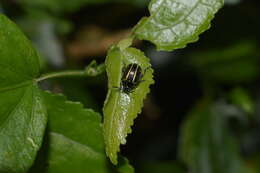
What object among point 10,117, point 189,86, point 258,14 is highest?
point 10,117

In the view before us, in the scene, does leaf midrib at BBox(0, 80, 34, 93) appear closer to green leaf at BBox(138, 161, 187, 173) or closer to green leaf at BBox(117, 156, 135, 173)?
green leaf at BBox(117, 156, 135, 173)

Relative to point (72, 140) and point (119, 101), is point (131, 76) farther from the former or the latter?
point (72, 140)

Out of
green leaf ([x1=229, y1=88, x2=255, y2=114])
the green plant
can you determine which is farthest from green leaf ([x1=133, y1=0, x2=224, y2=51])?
green leaf ([x1=229, y1=88, x2=255, y2=114])

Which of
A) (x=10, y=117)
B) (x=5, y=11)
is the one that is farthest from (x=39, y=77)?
(x=5, y=11)

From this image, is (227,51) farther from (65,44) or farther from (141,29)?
(141,29)

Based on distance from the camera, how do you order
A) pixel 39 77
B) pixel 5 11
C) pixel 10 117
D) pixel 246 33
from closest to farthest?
1. pixel 10 117
2. pixel 39 77
3. pixel 5 11
4. pixel 246 33

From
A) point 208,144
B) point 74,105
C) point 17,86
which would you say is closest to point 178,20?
point 74,105

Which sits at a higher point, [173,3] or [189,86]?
[173,3]

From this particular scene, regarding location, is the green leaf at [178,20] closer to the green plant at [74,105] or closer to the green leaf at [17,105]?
the green plant at [74,105]
